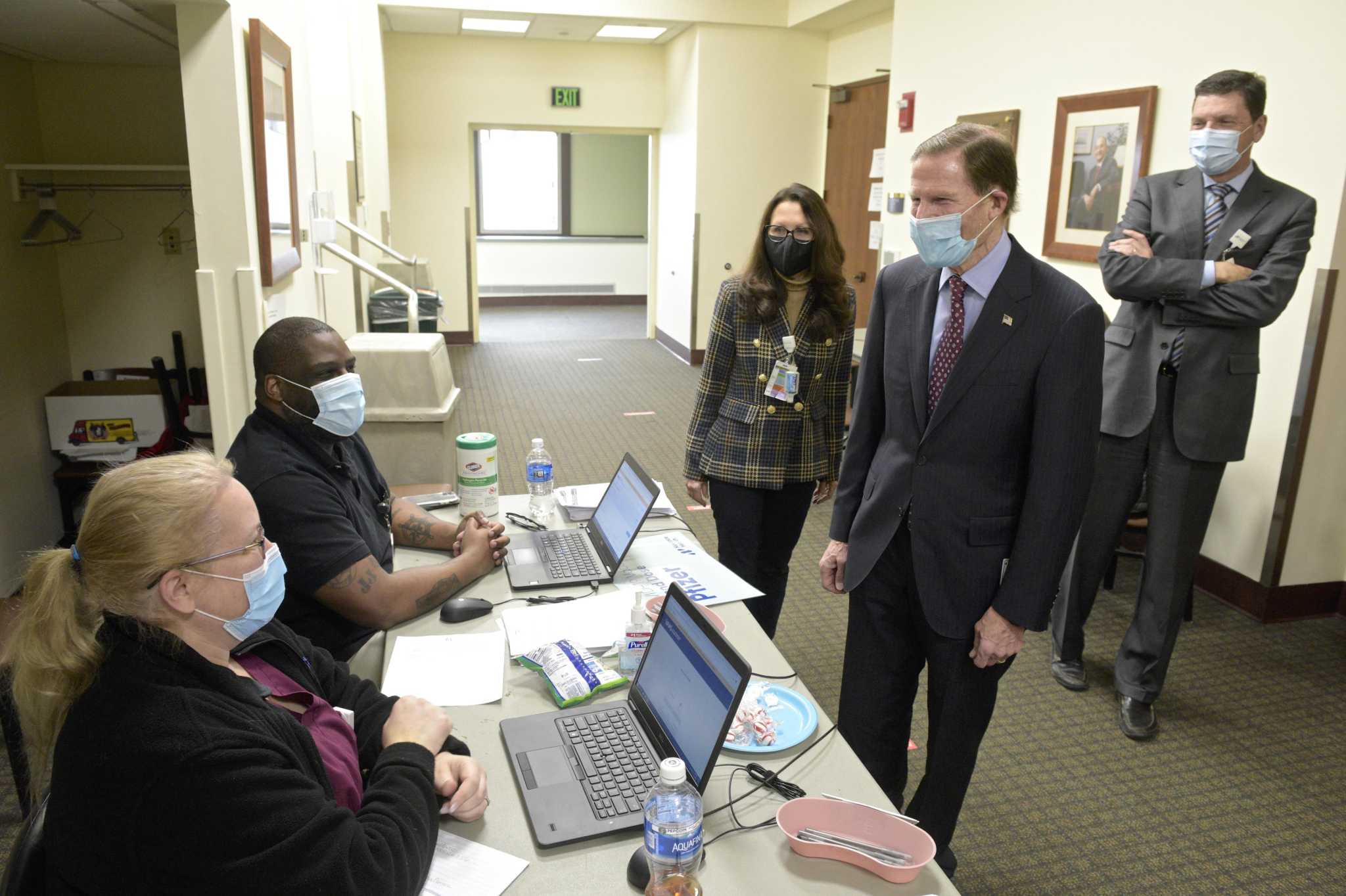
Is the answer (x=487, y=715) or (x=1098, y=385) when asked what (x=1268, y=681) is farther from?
(x=487, y=715)

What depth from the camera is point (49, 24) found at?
2.91 metres

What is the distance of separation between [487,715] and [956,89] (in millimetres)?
4778

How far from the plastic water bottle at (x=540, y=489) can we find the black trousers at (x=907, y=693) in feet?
2.95

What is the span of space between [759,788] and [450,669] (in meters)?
0.65

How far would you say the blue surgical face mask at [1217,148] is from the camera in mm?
2668

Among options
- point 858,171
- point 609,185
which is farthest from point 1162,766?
point 609,185

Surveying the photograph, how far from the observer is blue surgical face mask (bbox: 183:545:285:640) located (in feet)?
4.14

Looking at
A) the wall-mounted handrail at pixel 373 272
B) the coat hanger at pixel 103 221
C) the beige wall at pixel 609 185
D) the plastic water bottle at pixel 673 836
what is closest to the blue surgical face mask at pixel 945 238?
the plastic water bottle at pixel 673 836

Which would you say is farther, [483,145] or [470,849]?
[483,145]

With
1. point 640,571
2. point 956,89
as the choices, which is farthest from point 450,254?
point 640,571

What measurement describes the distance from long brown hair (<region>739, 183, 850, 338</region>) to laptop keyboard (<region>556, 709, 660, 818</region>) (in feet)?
4.46

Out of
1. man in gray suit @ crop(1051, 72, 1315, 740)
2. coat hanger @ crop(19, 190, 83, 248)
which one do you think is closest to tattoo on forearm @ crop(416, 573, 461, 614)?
man in gray suit @ crop(1051, 72, 1315, 740)

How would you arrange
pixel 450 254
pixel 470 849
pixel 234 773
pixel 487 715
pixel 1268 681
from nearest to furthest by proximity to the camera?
pixel 234 773 < pixel 470 849 < pixel 487 715 < pixel 1268 681 < pixel 450 254

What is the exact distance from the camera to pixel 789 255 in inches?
100
